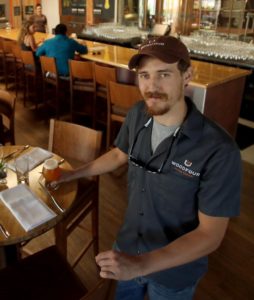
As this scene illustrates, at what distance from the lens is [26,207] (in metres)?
1.47

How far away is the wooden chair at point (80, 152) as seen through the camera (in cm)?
190

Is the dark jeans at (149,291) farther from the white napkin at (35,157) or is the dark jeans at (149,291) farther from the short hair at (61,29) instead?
the short hair at (61,29)

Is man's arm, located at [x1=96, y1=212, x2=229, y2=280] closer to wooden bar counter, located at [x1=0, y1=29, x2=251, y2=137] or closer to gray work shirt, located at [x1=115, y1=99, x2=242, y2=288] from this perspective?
gray work shirt, located at [x1=115, y1=99, x2=242, y2=288]

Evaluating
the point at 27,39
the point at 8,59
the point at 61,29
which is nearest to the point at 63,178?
the point at 61,29

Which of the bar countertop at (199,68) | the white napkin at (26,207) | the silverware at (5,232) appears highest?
the bar countertop at (199,68)

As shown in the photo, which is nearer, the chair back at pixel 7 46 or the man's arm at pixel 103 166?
the man's arm at pixel 103 166

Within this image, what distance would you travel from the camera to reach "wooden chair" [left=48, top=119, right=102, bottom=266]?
6.22 feet

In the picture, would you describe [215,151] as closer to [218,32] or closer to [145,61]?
[145,61]

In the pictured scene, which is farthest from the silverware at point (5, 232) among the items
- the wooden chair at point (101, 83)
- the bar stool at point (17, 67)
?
the bar stool at point (17, 67)

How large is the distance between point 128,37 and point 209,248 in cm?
605

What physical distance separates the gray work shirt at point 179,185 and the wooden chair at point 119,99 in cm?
156

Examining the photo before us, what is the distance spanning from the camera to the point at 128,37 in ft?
21.3

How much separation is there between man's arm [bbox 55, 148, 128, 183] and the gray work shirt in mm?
170

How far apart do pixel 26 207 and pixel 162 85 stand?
0.86 metres
